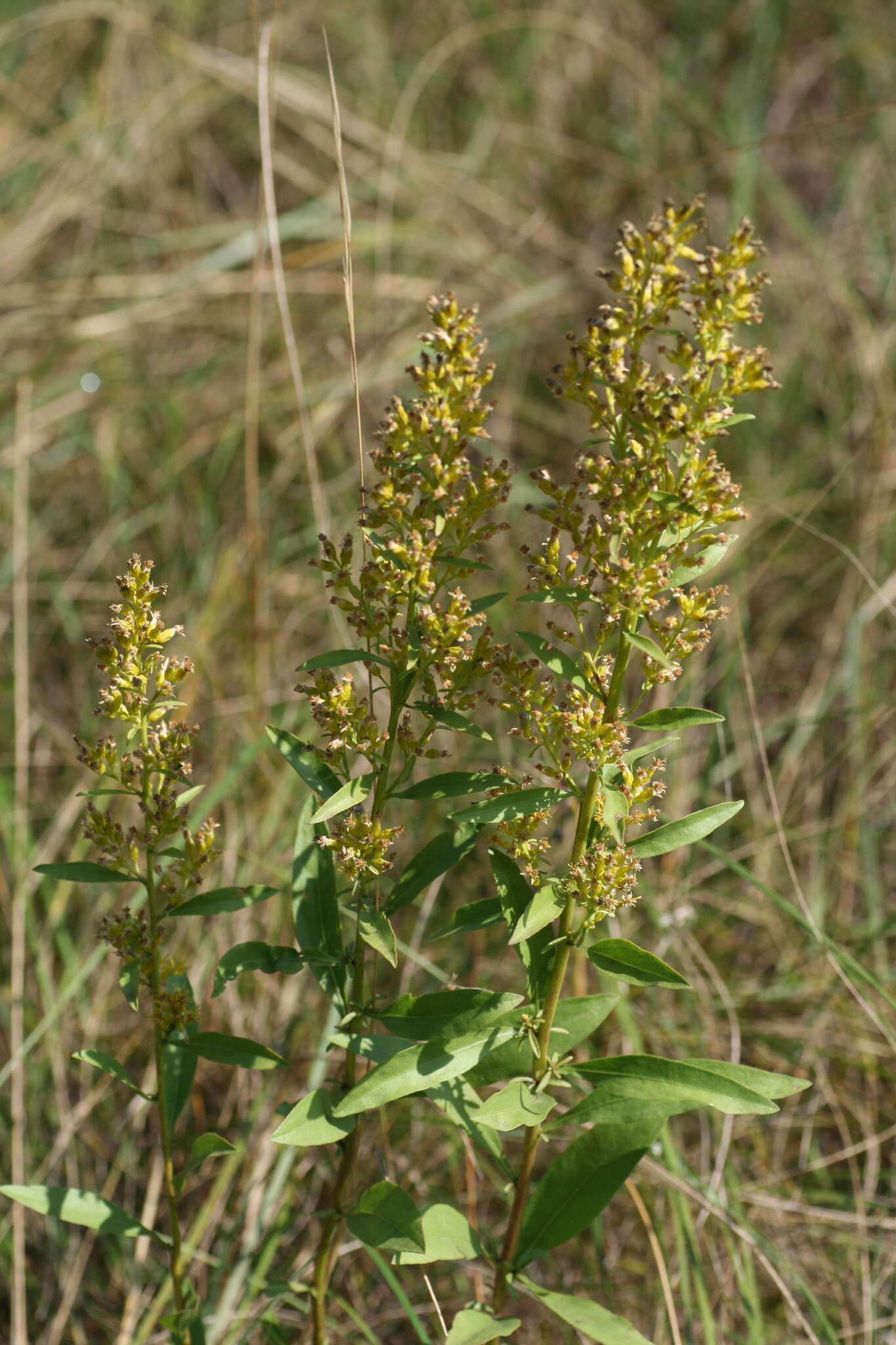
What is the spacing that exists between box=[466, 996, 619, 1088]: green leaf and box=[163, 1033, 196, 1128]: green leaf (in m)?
0.44

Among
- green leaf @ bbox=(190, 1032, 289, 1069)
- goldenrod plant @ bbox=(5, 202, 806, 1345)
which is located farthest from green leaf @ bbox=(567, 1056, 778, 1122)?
green leaf @ bbox=(190, 1032, 289, 1069)

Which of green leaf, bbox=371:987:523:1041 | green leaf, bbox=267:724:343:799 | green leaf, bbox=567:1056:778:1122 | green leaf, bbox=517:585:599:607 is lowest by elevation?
green leaf, bbox=567:1056:778:1122

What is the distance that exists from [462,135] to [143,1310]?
483cm

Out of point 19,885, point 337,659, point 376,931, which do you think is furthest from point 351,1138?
point 19,885

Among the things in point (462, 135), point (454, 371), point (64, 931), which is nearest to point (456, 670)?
point (454, 371)

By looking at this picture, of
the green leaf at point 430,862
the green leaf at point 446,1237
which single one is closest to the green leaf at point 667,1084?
the green leaf at point 446,1237

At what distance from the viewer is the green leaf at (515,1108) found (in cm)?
153

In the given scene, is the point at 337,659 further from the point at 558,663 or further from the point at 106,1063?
the point at 106,1063

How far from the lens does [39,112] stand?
514 cm

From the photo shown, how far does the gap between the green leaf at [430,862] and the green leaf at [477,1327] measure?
21.4 inches

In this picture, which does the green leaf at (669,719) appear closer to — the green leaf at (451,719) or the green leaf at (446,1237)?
the green leaf at (451,719)

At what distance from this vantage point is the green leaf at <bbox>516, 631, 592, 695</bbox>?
1.51 meters

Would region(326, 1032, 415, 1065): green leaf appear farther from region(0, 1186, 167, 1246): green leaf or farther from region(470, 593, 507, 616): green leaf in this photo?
region(470, 593, 507, 616): green leaf

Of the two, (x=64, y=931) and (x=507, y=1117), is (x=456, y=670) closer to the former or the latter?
(x=507, y=1117)
